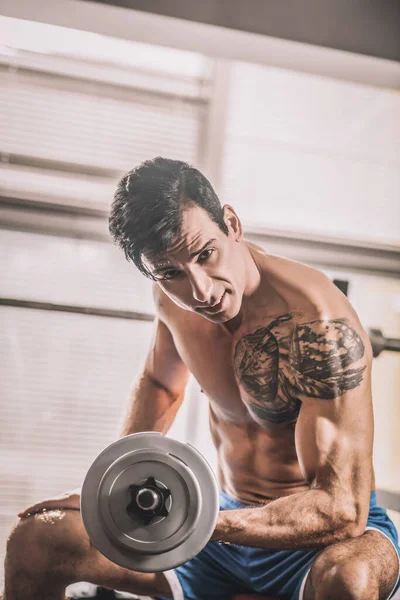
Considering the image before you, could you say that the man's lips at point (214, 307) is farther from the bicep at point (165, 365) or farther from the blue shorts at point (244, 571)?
the blue shorts at point (244, 571)

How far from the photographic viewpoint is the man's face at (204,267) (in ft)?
4.53

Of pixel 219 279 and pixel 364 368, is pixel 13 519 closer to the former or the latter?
pixel 219 279

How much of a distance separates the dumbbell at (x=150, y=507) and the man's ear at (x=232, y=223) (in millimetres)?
583

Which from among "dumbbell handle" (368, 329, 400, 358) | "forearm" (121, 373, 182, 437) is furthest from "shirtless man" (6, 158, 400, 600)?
"dumbbell handle" (368, 329, 400, 358)

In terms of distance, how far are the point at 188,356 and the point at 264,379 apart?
250 mm

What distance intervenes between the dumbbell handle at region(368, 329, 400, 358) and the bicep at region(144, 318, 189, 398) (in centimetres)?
59

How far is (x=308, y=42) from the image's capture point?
180 centimetres

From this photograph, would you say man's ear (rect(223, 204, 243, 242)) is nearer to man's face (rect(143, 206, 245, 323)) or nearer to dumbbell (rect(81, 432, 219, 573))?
man's face (rect(143, 206, 245, 323))

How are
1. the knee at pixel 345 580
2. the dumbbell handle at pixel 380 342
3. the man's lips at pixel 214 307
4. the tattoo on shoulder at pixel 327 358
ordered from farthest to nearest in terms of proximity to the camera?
the dumbbell handle at pixel 380 342
the man's lips at pixel 214 307
the tattoo on shoulder at pixel 327 358
the knee at pixel 345 580

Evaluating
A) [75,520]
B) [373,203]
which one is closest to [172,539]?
[75,520]

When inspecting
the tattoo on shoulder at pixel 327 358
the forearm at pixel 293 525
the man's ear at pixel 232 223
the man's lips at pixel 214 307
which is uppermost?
the man's ear at pixel 232 223

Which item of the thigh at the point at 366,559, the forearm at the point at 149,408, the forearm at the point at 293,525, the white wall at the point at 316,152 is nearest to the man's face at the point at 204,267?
the forearm at the point at 149,408

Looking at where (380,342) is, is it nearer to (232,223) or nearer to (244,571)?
(232,223)

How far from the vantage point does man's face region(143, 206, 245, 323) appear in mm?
1381
